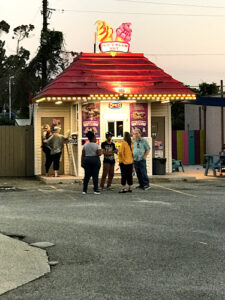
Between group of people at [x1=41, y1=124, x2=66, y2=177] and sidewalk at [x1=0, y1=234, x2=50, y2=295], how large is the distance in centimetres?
1380

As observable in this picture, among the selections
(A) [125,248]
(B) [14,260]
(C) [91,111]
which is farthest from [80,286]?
(C) [91,111]

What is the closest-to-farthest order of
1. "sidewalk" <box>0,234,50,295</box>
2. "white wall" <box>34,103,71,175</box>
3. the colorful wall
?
"sidewalk" <box>0,234,50,295</box> → "white wall" <box>34,103,71,175</box> → the colorful wall

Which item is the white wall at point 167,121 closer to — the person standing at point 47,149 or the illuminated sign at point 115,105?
the illuminated sign at point 115,105

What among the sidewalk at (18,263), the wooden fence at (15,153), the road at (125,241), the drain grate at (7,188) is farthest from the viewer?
the wooden fence at (15,153)

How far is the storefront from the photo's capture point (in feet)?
79.8

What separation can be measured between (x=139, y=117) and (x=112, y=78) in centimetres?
187

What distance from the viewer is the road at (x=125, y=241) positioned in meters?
7.05

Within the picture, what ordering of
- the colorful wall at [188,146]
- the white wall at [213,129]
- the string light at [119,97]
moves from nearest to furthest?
the string light at [119,97] → the colorful wall at [188,146] → the white wall at [213,129]

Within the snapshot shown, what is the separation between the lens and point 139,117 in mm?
24938

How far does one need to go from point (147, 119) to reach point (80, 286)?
18.1 metres

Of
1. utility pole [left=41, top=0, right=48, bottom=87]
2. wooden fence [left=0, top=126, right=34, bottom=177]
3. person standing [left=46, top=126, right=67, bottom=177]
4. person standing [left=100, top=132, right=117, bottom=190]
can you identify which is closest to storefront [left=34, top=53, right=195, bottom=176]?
person standing [left=46, top=126, right=67, bottom=177]

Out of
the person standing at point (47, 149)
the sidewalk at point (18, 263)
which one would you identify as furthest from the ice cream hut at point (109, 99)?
the sidewalk at point (18, 263)

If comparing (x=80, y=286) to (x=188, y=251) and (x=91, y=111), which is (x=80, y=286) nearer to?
(x=188, y=251)

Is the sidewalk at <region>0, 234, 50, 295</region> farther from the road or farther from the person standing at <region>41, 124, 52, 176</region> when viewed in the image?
the person standing at <region>41, 124, 52, 176</region>
